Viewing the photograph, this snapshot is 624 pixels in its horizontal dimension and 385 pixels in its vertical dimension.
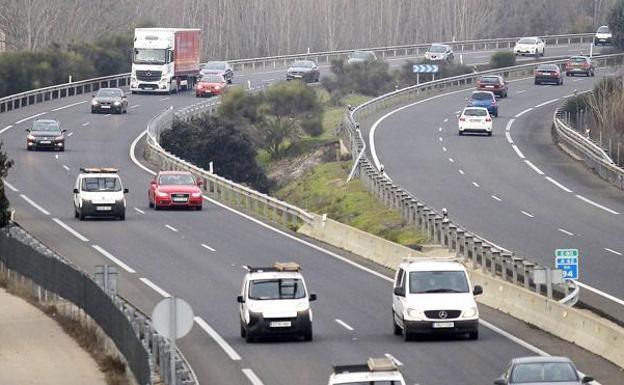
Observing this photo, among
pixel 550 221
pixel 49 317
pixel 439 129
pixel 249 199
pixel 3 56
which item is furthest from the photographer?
pixel 3 56

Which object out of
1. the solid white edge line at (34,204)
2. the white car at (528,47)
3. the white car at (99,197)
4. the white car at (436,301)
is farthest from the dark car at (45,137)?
the white car at (528,47)

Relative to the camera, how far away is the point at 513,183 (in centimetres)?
6450

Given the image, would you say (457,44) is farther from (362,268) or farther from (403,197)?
(362,268)

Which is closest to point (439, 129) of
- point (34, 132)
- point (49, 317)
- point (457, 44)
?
point (34, 132)

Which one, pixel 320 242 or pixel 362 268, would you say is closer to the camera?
pixel 362 268

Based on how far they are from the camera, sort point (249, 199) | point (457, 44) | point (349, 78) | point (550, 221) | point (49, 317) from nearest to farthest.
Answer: point (49, 317) → point (550, 221) → point (249, 199) → point (349, 78) → point (457, 44)

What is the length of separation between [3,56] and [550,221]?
A: 5646 cm

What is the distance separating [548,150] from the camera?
76.8m

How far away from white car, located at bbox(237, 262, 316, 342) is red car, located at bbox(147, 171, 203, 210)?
2456 centimetres

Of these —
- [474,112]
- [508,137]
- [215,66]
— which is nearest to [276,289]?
[508,137]

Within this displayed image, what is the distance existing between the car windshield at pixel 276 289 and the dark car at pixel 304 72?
81214mm

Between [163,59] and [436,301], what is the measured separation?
70.5 m

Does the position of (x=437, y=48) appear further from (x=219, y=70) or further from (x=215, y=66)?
(x=219, y=70)

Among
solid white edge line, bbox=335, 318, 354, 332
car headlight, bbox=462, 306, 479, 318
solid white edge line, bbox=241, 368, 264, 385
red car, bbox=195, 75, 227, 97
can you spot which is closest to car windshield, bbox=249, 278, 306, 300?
solid white edge line, bbox=335, 318, 354, 332
